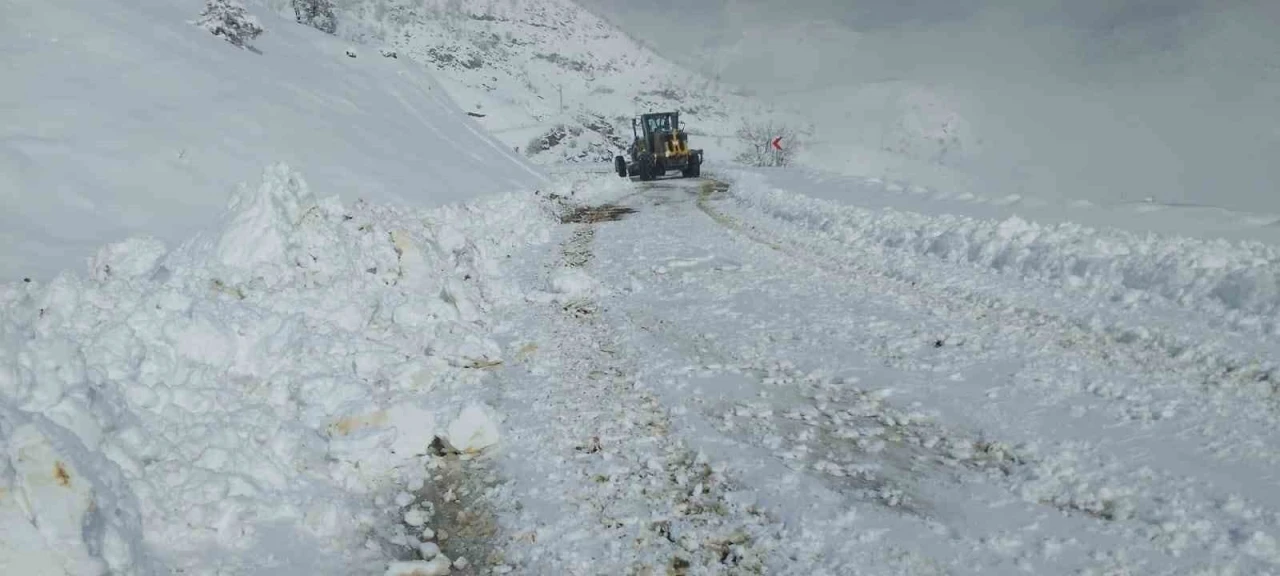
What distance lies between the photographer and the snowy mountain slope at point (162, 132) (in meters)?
9.07

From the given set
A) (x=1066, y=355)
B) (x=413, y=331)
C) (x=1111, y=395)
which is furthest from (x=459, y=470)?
(x=1066, y=355)

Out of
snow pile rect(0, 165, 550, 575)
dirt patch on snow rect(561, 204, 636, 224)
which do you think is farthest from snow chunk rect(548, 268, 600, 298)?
dirt patch on snow rect(561, 204, 636, 224)

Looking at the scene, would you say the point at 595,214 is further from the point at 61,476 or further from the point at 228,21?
the point at 61,476

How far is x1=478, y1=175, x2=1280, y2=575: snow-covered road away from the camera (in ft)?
11.9

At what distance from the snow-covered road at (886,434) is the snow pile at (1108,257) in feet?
1.44

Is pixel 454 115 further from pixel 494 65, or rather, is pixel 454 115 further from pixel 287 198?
pixel 494 65

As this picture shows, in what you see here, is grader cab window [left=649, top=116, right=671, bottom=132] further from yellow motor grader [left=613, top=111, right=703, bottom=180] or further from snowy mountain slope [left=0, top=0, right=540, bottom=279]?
snowy mountain slope [left=0, top=0, right=540, bottom=279]

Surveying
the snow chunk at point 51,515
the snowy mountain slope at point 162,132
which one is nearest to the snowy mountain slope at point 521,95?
the snowy mountain slope at point 162,132

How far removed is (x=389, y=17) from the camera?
185875 millimetres

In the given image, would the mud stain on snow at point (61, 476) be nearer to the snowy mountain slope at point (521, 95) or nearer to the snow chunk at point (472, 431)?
the snow chunk at point (472, 431)

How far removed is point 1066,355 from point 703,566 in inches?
180

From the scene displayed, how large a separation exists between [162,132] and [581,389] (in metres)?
10.5

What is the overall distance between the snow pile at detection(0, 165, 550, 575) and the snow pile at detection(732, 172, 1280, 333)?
7630 millimetres

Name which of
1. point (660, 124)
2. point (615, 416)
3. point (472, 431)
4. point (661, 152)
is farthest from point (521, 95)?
point (472, 431)
